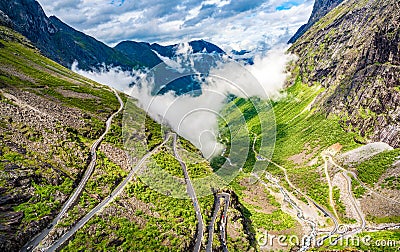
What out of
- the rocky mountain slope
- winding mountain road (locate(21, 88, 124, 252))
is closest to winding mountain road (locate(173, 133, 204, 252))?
the rocky mountain slope

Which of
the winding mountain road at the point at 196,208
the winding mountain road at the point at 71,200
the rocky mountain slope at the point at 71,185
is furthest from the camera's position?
the winding mountain road at the point at 196,208

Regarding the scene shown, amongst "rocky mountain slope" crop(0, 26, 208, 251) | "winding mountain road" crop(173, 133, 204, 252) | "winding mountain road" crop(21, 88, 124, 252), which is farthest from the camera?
"winding mountain road" crop(173, 133, 204, 252)

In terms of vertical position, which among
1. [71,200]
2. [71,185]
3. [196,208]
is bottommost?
[71,200]

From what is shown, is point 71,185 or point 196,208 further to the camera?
point 71,185

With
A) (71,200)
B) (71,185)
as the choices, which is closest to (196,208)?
(71,200)

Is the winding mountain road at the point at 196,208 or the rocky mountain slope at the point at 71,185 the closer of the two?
the rocky mountain slope at the point at 71,185

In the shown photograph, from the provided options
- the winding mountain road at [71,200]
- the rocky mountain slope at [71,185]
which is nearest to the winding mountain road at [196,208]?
the rocky mountain slope at [71,185]

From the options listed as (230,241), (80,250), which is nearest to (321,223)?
(230,241)

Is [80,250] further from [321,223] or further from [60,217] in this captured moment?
[321,223]

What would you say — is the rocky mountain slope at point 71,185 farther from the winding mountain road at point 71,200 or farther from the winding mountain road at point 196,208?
the winding mountain road at point 196,208

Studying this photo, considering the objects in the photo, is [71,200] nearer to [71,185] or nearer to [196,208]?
[71,185]

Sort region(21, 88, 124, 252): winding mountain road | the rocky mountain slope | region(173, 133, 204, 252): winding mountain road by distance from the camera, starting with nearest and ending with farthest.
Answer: region(21, 88, 124, 252): winding mountain road, the rocky mountain slope, region(173, 133, 204, 252): winding mountain road

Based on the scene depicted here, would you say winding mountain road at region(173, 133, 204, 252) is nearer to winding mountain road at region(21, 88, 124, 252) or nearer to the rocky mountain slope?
the rocky mountain slope

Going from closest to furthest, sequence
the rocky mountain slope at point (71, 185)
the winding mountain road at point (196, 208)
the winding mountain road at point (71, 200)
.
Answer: the winding mountain road at point (71, 200) < the rocky mountain slope at point (71, 185) < the winding mountain road at point (196, 208)
